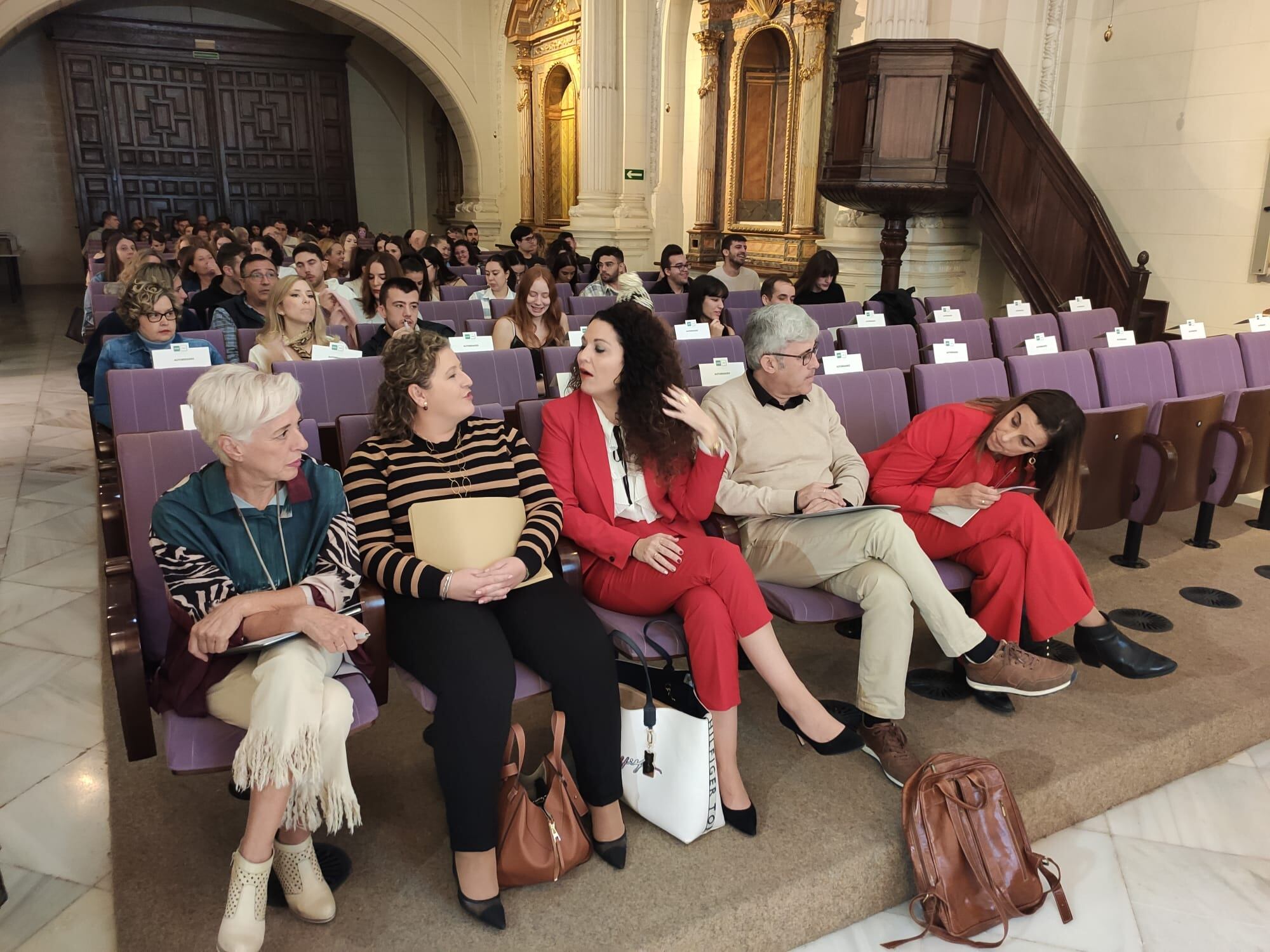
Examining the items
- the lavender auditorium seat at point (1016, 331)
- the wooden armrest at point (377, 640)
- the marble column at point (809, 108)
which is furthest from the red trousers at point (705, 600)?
the marble column at point (809, 108)

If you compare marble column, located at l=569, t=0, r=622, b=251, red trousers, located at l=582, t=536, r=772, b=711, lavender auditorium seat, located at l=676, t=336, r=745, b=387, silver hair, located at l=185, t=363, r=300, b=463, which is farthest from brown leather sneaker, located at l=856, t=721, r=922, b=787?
marble column, located at l=569, t=0, r=622, b=251

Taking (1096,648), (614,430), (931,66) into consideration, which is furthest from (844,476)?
(931,66)

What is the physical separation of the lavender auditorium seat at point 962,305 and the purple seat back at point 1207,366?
1.56 meters

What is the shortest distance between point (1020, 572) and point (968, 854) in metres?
0.79

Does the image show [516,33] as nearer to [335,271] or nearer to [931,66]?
[335,271]

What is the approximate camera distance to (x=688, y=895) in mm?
1748

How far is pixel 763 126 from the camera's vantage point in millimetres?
A: 8945

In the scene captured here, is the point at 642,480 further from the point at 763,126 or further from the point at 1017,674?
the point at 763,126

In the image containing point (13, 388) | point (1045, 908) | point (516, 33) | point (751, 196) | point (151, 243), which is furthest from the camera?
point (516, 33)

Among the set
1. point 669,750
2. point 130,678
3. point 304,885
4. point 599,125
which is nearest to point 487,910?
point 304,885

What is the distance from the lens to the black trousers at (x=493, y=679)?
5.47 feet

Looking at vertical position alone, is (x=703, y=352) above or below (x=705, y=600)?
above

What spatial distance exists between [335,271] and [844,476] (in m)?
5.59

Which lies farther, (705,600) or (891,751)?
(891,751)
